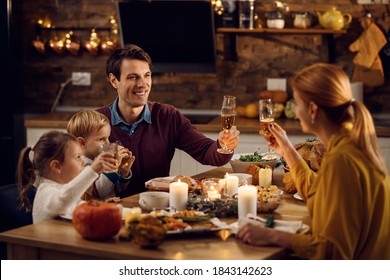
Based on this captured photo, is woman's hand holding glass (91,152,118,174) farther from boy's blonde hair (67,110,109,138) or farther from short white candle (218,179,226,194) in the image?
boy's blonde hair (67,110,109,138)

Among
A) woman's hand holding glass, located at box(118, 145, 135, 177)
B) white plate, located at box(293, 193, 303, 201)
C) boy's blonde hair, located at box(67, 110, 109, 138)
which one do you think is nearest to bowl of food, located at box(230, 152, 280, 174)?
white plate, located at box(293, 193, 303, 201)

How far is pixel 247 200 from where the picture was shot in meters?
2.40

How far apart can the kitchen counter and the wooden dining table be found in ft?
8.53

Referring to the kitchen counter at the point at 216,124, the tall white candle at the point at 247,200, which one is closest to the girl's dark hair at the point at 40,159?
the tall white candle at the point at 247,200

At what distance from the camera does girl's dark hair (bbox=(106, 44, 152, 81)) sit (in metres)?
3.46

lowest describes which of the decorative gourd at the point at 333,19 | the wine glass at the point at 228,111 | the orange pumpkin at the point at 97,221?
the orange pumpkin at the point at 97,221

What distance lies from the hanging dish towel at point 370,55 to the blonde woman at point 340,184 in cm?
297

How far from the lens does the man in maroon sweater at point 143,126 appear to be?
345 cm

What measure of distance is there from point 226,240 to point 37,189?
73cm

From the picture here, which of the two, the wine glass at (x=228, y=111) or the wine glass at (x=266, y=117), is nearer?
the wine glass at (x=266, y=117)

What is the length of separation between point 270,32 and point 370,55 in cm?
72

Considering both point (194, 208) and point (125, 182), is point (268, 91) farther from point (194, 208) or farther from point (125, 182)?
point (194, 208)

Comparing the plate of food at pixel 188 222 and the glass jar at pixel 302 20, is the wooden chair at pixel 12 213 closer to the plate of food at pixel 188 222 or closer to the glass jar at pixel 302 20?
the plate of food at pixel 188 222

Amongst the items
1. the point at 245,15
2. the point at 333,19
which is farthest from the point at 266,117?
the point at 245,15
